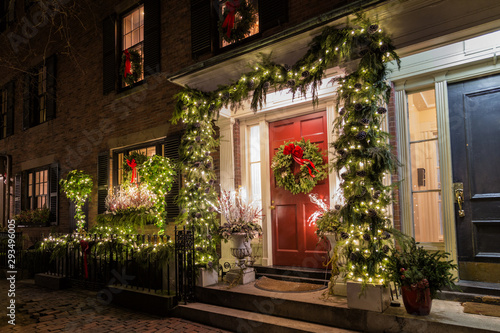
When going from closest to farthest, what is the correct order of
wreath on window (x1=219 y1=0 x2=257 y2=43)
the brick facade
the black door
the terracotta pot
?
the terracotta pot, the black door, wreath on window (x1=219 y1=0 x2=257 y2=43), the brick facade

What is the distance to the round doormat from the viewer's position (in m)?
5.18

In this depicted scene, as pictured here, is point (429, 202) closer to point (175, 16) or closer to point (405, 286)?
point (405, 286)

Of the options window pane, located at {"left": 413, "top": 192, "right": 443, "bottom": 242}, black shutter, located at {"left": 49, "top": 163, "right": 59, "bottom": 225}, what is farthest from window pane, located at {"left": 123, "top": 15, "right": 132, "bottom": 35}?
window pane, located at {"left": 413, "top": 192, "right": 443, "bottom": 242}

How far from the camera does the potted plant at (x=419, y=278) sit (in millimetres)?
3902

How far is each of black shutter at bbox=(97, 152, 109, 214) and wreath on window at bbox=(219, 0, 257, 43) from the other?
4391 millimetres

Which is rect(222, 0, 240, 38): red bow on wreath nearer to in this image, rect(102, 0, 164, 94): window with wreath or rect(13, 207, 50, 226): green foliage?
rect(102, 0, 164, 94): window with wreath

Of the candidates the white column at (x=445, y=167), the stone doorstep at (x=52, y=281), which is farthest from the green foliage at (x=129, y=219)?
the white column at (x=445, y=167)

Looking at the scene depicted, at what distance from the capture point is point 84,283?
286 inches

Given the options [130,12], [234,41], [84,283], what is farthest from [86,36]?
[84,283]

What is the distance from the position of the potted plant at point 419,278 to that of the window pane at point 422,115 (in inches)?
77.5

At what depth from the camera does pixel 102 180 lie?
910cm

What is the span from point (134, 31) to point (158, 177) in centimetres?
445

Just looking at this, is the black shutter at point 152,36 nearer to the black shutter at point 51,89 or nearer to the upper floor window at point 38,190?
the black shutter at point 51,89

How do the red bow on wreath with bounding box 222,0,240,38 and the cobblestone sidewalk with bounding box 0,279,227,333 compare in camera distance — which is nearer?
the cobblestone sidewalk with bounding box 0,279,227,333
